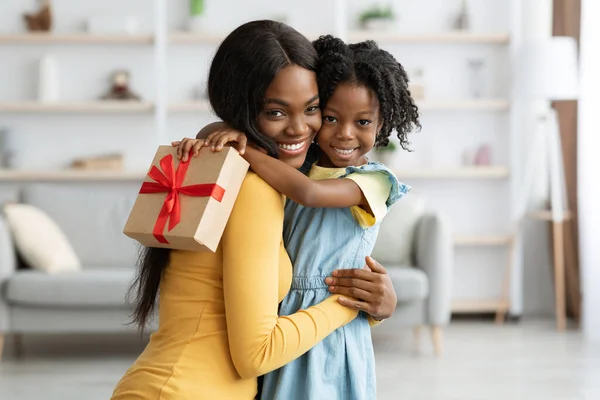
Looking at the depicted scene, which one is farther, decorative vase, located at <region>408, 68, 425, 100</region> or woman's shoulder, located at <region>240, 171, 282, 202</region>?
decorative vase, located at <region>408, 68, 425, 100</region>

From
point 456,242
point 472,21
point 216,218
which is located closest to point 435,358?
point 456,242

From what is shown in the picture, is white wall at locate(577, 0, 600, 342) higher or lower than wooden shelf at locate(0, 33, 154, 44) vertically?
lower

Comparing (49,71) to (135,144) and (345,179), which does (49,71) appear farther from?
(345,179)

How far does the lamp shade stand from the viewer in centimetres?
504

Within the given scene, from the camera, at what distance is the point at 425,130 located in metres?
5.82

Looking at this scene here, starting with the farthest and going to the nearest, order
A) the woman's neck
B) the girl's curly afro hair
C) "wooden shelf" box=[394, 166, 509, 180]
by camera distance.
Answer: "wooden shelf" box=[394, 166, 509, 180]
the woman's neck
the girl's curly afro hair

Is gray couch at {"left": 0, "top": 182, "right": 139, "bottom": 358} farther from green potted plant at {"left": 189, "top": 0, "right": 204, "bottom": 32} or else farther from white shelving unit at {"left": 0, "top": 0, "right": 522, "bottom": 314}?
green potted plant at {"left": 189, "top": 0, "right": 204, "bottom": 32}

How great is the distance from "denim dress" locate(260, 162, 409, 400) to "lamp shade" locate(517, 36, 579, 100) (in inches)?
156

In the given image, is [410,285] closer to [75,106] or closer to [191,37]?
[191,37]

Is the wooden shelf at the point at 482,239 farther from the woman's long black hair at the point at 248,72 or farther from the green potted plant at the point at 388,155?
the woman's long black hair at the point at 248,72

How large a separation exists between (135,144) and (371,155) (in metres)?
1.60

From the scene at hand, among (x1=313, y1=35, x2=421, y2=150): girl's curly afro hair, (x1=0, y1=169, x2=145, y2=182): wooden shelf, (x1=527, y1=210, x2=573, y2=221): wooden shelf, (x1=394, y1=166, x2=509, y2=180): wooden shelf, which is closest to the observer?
(x1=313, y1=35, x2=421, y2=150): girl's curly afro hair

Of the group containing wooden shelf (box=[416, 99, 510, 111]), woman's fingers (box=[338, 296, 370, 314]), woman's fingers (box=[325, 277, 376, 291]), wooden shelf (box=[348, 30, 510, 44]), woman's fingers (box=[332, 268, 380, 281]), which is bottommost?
woman's fingers (box=[338, 296, 370, 314])

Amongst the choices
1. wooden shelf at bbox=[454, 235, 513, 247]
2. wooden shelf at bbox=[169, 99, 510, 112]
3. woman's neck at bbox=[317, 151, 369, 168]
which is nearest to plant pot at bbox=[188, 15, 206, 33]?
wooden shelf at bbox=[169, 99, 510, 112]
